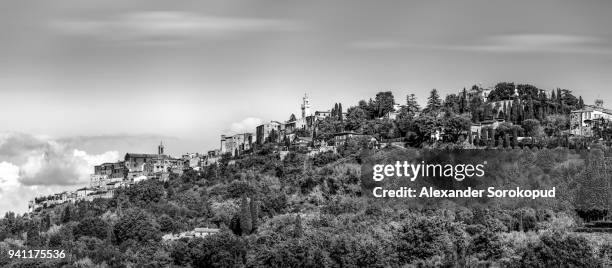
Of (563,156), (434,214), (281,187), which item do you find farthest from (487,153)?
(281,187)

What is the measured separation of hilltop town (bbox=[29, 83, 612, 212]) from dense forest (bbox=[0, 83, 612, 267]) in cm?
20

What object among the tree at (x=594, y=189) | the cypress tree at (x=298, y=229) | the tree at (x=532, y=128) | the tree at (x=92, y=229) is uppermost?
the tree at (x=532, y=128)

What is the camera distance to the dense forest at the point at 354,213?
49.0m

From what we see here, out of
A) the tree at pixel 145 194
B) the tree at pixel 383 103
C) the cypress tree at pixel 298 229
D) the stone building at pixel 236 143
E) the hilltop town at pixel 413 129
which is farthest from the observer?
the stone building at pixel 236 143

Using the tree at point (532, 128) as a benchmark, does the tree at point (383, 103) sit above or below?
above

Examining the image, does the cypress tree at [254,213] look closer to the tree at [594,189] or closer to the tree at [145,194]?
the tree at [145,194]

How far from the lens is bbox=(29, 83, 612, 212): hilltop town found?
68.2 m

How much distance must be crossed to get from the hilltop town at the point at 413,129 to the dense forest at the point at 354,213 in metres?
0.20

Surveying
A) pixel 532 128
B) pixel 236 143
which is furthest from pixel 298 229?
pixel 236 143

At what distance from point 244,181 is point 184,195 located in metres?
4.82

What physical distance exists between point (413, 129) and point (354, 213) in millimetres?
13478

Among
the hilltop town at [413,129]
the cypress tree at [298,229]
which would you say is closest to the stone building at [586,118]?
the hilltop town at [413,129]

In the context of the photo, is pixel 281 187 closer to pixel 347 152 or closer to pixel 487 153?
pixel 347 152

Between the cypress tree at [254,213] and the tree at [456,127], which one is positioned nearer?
the cypress tree at [254,213]
